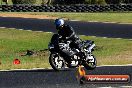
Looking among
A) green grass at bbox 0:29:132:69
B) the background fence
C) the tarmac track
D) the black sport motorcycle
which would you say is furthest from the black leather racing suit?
the background fence

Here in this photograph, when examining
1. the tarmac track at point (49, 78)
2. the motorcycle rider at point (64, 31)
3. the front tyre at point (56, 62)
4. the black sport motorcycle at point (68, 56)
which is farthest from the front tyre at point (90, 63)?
the front tyre at point (56, 62)

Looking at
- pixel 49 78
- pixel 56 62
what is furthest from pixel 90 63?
pixel 49 78

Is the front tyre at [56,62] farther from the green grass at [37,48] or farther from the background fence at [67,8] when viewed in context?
the background fence at [67,8]

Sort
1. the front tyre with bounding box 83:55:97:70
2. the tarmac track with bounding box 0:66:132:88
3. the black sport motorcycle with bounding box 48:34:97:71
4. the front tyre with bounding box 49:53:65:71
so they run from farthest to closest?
the front tyre with bounding box 83:55:97:70 < the black sport motorcycle with bounding box 48:34:97:71 < the front tyre with bounding box 49:53:65:71 < the tarmac track with bounding box 0:66:132:88

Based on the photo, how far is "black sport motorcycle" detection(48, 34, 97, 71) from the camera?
14812 millimetres

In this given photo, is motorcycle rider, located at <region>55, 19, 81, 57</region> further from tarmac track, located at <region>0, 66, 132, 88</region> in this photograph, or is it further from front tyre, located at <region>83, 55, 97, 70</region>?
tarmac track, located at <region>0, 66, 132, 88</region>

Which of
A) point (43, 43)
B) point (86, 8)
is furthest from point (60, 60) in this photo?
point (86, 8)

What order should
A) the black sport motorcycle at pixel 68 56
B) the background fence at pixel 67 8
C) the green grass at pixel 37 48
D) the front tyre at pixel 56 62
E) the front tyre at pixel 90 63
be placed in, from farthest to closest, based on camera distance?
the background fence at pixel 67 8 < the green grass at pixel 37 48 < the front tyre at pixel 90 63 < the black sport motorcycle at pixel 68 56 < the front tyre at pixel 56 62

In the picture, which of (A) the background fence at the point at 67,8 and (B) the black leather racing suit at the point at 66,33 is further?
(A) the background fence at the point at 67,8

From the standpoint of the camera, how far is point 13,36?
104ft

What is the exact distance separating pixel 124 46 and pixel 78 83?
461 inches

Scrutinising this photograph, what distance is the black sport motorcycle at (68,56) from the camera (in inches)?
583

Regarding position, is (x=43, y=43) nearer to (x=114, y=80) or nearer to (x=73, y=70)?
(x=73, y=70)

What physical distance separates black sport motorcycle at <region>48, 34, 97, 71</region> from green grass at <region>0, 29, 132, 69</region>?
5.06 feet
